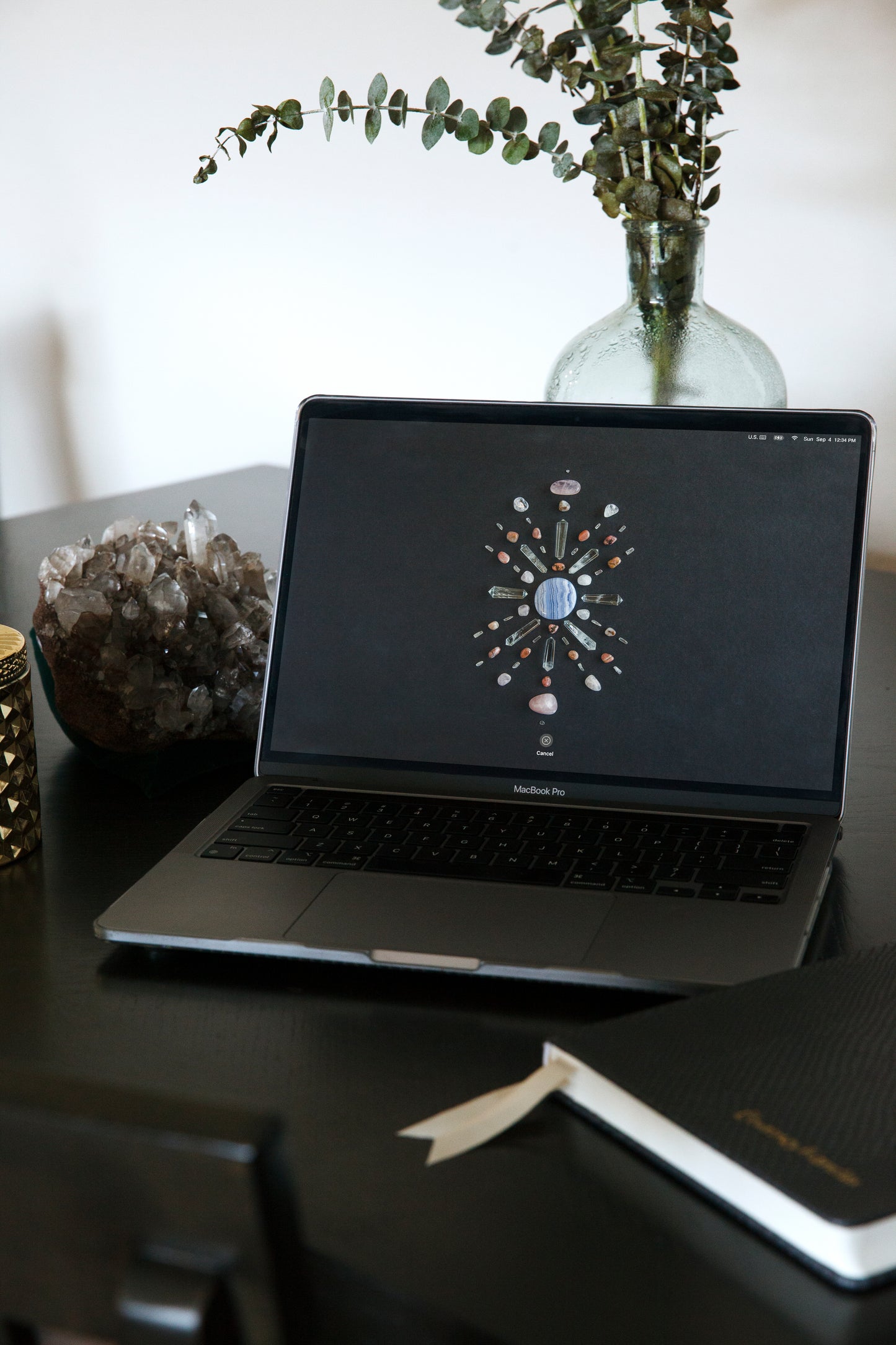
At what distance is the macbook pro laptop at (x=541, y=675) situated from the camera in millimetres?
718

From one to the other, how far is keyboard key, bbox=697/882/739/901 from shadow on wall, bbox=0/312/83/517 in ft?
7.27

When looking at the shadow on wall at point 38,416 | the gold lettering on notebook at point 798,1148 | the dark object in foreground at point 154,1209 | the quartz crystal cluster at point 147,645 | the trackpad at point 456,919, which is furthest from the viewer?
the shadow on wall at point 38,416

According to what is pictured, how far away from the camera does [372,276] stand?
6.66 ft

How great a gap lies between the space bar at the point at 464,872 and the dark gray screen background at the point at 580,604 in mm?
109

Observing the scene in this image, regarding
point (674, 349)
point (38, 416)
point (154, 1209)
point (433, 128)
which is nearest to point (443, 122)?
point (433, 128)

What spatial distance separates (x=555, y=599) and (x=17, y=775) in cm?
36

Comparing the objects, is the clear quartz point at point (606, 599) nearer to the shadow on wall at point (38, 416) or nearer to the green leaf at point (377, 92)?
the green leaf at point (377, 92)

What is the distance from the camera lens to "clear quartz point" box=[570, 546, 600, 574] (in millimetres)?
830

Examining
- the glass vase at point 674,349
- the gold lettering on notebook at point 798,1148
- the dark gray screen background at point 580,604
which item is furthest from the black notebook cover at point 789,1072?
the glass vase at point 674,349

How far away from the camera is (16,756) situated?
0.78 m

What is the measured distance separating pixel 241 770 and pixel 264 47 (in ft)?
5.05

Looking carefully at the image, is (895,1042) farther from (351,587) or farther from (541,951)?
(351,587)

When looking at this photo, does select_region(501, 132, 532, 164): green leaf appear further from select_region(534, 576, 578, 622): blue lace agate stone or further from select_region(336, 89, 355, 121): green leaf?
select_region(534, 576, 578, 622): blue lace agate stone

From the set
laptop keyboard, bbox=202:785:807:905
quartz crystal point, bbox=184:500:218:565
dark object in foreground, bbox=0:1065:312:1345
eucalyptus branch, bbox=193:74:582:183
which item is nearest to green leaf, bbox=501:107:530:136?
eucalyptus branch, bbox=193:74:582:183
